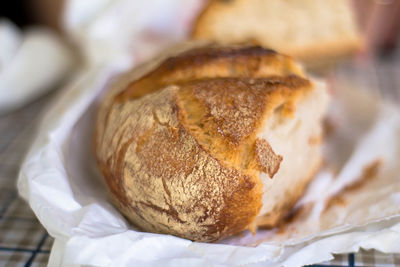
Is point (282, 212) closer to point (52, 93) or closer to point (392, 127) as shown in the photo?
point (392, 127)

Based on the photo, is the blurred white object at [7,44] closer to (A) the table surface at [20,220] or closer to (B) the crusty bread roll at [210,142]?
(A) the table surface at [20,220]

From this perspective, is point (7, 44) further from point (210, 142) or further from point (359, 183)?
point (359, 183)

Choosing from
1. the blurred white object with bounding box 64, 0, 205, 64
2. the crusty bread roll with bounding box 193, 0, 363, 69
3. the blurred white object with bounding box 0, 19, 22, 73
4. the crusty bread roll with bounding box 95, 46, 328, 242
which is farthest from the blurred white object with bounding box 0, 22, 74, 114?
the crusty bread roll with bounding box 95, 46, 328, 242

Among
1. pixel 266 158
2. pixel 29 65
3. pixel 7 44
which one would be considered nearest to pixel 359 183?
pixel 266 158

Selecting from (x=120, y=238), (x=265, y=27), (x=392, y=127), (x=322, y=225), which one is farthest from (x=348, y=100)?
(x=120, y=238)

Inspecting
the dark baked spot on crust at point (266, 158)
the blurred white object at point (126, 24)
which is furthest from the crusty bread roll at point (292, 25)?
the dark baked spot on crust at point (266, 158)

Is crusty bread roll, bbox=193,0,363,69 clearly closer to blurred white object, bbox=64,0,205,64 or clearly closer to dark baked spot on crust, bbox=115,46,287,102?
blurred white object, bbox=64,0,205,64
